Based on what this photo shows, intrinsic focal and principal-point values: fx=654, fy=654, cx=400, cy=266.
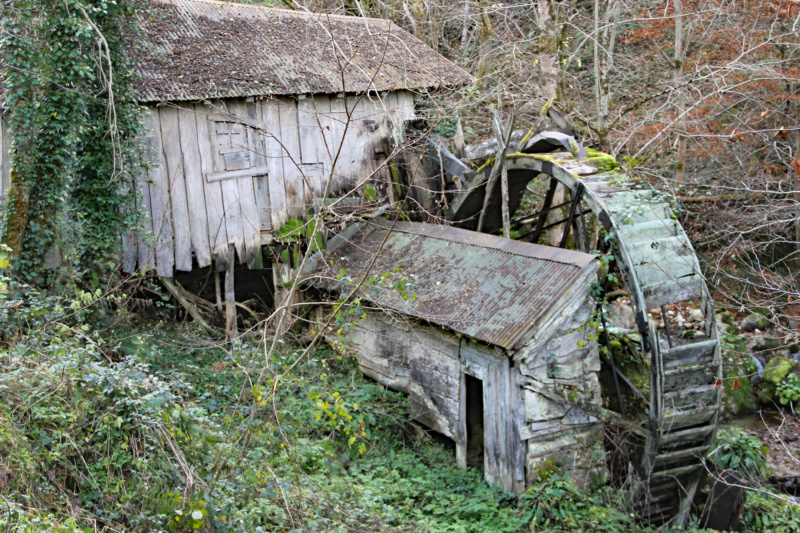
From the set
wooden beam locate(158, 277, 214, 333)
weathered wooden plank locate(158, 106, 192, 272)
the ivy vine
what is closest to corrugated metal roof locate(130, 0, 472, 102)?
weathered wooden plank locate(158, 106, 192, 272)

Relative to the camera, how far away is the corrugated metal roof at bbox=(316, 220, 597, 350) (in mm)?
7273

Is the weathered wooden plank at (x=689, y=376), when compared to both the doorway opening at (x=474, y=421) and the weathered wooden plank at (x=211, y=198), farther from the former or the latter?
the weathered wooden plank at (x=211, y=198)

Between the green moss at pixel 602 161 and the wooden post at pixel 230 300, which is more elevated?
the green moss at pixel 602 161

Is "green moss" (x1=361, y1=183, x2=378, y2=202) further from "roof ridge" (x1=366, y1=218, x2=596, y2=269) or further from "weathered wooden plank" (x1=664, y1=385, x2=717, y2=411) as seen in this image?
"weathered wooden plank" (x1=664, y1=385, x2=717, y2=411)

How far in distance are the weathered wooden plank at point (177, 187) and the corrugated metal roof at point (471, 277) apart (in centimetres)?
218

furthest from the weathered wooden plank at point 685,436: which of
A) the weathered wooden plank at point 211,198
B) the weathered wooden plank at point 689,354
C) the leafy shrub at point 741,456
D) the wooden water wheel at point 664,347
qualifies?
the weathered wooden plank at point 211,198

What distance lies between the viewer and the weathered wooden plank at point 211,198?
9789mm

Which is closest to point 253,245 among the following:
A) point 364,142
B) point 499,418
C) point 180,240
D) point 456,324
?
point 180,240

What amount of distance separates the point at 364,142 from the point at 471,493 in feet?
20.4

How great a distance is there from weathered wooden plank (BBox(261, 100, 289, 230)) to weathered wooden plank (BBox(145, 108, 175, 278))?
1617 millimetres

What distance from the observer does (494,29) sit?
14914 millimetres

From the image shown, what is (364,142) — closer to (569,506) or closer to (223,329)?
(223,329)

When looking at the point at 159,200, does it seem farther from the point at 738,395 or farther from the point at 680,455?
the point at 738,395

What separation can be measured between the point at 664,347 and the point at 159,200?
7.09 metres
